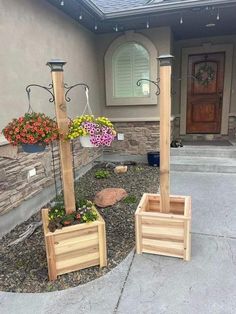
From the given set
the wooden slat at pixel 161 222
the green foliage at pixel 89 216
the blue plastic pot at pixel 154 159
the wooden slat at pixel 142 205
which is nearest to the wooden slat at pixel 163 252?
the wooden slat at pixel 161 222

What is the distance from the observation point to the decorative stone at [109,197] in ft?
10.9

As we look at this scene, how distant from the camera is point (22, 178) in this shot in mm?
3043

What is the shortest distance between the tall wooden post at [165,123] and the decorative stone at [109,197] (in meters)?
1.13

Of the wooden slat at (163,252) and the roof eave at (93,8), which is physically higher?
the roof eave at (93,8)

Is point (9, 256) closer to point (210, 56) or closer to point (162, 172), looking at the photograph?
point (162, 172)

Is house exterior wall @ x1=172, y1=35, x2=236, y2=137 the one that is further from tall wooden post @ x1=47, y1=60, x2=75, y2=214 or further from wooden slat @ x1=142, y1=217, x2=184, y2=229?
tall wooden post @ x1=47, y1=60, x2=75, y2=214

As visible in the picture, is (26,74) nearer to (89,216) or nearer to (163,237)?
(89,216)

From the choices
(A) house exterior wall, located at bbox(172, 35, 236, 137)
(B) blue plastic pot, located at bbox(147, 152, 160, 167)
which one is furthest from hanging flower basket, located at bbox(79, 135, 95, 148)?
(A) house exterior wall, located at bbox(172, 35, 236, 137)

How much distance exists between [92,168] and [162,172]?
300 centimetres

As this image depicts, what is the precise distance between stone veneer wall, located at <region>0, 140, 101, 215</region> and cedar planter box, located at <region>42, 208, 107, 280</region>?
3.03ft

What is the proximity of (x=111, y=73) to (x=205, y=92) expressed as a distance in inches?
93.3

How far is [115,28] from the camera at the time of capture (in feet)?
15.3

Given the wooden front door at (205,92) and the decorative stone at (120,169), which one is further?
the wooden front door at (205,92)

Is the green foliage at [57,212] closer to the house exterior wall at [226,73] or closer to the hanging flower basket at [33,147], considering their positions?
the hanging flower basket at [33,147]
